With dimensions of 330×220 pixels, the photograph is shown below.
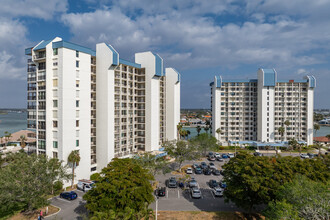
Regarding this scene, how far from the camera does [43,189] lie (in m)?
28.8

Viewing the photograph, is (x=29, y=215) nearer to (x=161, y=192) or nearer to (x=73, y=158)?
(x=73, y=158)

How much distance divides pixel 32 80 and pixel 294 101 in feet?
288

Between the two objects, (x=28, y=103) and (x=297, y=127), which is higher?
(x=28, y=103)

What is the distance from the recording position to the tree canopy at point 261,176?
26.0 metres

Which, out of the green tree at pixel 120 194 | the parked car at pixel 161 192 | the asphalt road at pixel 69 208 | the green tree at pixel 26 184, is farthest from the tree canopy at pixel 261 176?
the green tree at pixel 26 184

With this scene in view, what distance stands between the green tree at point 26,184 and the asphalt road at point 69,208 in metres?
3.01

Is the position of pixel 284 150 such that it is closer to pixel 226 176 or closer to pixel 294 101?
pixel 294 101

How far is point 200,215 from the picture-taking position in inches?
1144

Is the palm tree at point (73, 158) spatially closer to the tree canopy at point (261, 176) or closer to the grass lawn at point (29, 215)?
the grass lawn at point (29, 215)

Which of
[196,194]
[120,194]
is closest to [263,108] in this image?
[196,194]

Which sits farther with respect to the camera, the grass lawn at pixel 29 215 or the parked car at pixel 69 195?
the parked car at pixel 69 195

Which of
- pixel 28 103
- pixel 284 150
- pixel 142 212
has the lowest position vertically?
pixel 284 150

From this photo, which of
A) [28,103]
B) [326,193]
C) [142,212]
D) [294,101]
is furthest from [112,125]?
[294,101]

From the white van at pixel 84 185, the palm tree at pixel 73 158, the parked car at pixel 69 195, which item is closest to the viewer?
the parked car at pixel 69 195
